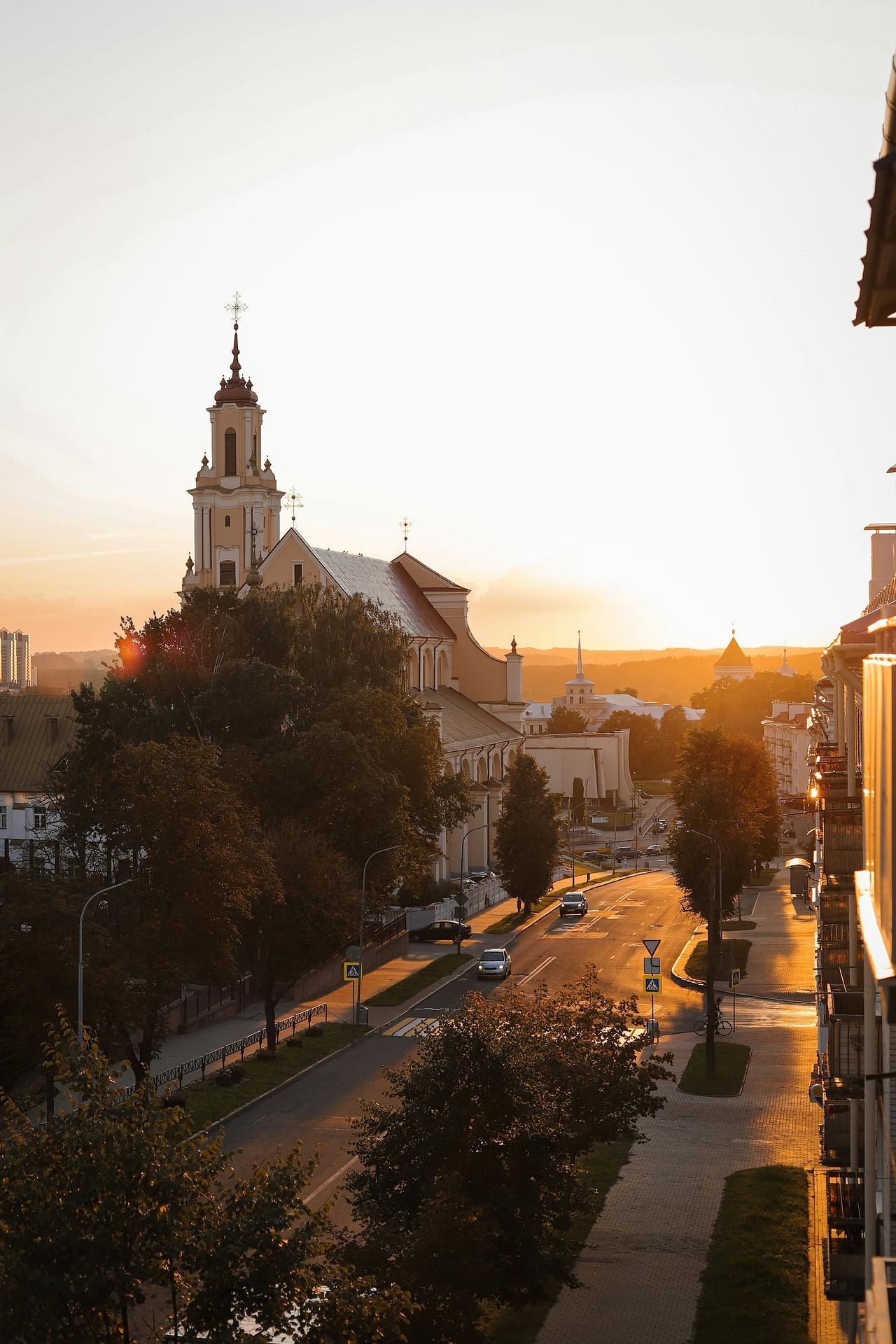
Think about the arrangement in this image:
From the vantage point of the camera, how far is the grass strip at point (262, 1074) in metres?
32.7

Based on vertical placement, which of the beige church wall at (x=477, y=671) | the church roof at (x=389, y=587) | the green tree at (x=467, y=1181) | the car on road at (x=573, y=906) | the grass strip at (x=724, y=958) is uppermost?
the church roof at (x=389, y=587)

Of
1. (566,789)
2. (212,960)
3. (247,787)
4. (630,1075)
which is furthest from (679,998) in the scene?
(566,789)

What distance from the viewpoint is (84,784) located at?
1512 inches

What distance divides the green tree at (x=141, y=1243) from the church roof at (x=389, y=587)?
206ft

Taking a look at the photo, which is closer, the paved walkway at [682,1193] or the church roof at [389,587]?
the paved walkway at [682,1193]

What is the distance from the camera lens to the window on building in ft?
298

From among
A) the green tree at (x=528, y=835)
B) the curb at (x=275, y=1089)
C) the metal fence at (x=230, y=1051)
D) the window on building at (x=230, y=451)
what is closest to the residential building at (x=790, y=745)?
the green tree at (x=528, y=835)

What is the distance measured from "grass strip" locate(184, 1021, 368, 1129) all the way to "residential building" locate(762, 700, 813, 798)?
61912 mm

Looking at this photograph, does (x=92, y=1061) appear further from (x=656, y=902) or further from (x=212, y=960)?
(x=656, y=902)

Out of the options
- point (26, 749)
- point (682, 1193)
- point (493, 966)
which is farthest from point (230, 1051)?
point (26, 749)

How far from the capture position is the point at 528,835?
216ft

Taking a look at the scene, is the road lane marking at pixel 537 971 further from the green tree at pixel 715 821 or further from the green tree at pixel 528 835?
the green tree at pixel 528 835

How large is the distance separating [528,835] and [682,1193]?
126ft

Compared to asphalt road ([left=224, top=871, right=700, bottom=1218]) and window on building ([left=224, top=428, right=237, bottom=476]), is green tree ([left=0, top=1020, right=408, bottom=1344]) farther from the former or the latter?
window on building ([left=224, top=428, right=237, bottom=476])
